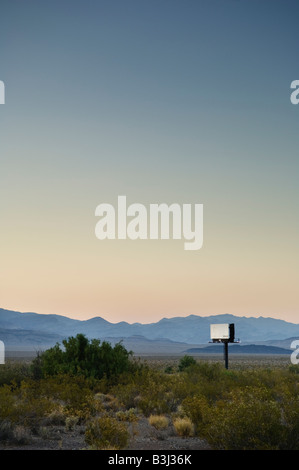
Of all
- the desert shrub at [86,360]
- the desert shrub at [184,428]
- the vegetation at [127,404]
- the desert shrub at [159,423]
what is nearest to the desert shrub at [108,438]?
the vegetation at [127,404]

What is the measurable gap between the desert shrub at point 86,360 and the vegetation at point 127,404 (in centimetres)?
5

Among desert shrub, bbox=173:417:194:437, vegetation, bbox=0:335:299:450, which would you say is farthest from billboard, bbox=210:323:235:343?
desert shrub, bbox=173:417:194:437

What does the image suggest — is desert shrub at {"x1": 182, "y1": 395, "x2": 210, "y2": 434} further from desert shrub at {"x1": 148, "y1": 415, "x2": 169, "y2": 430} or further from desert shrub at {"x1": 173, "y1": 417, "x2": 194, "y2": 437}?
desert shrub at {"x1": 148, "y1": 415, "x2": 169, "y2": 430}

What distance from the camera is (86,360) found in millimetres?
24891

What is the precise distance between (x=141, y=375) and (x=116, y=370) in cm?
127

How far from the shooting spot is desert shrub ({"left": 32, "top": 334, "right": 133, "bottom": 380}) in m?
24.6

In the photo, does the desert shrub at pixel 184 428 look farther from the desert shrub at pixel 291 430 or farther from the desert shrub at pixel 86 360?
the desert shrub at pixel 86 360

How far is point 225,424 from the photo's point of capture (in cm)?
1251

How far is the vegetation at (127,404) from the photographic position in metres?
12.5

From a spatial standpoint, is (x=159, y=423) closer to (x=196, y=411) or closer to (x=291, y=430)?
(x=196, y=411)
